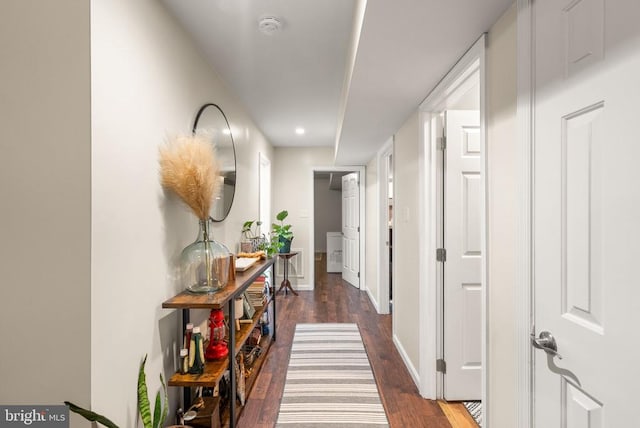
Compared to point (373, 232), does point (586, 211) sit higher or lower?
higher

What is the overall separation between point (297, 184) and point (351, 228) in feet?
4.10

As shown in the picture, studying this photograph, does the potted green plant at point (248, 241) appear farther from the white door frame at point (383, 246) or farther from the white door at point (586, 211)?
the white door at point (586, 211)

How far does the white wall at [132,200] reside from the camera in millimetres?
1223

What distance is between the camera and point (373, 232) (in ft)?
15.7

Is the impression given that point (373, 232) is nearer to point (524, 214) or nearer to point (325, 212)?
point (524, 214)

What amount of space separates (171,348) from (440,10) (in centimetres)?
204

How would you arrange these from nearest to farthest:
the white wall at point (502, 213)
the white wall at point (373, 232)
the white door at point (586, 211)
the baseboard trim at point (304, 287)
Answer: the white door at point (586, 211), the white wall at point (502, 213), the white wall at point (373, 232), the baseboard trim at point (304, 287)

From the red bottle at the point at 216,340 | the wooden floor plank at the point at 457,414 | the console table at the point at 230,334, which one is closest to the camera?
the console table at the point at 230,334

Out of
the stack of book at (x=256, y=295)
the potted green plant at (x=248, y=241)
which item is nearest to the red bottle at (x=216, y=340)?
the stack of book at (x=256, y=295)
